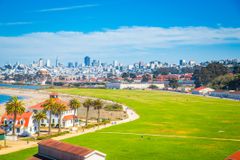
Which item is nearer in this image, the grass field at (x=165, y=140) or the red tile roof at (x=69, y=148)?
the red tile roof at (x=69, y=148)

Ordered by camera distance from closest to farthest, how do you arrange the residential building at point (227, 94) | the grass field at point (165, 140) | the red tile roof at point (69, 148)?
the red tile roof at point (69, 148), the grass field at point (165, 140), the residential building at point (227, 94)

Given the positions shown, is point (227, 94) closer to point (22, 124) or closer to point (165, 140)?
point (165, 140)

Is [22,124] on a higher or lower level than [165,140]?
higher

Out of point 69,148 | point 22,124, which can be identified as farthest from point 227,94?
point 69,148

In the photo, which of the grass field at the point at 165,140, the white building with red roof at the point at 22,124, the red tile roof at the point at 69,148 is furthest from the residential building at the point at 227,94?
the red tile roof at the point at 69,148

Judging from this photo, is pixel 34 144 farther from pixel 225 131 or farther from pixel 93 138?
pixel 225 131

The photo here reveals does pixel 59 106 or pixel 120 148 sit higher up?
pixel 59 106

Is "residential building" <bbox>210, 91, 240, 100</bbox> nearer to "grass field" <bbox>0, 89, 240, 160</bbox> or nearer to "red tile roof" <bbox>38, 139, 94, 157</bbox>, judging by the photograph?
"grass field" <bbox>0, 89, 240, 160</bbox>

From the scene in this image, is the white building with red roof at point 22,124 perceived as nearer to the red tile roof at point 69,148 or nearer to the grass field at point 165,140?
the grass field at point 165,140

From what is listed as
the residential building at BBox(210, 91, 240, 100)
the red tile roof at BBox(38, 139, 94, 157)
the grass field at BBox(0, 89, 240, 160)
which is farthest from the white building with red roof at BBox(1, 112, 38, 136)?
the residential building at BBox(210, 91, 240, 100)

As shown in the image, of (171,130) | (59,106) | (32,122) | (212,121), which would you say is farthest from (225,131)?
(32,122)

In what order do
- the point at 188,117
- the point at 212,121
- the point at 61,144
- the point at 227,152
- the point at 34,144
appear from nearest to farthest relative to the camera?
the point at 61,144 < the point at 227,152 < the point at 34,144 < the point at 212,121 < the point at 188,117
